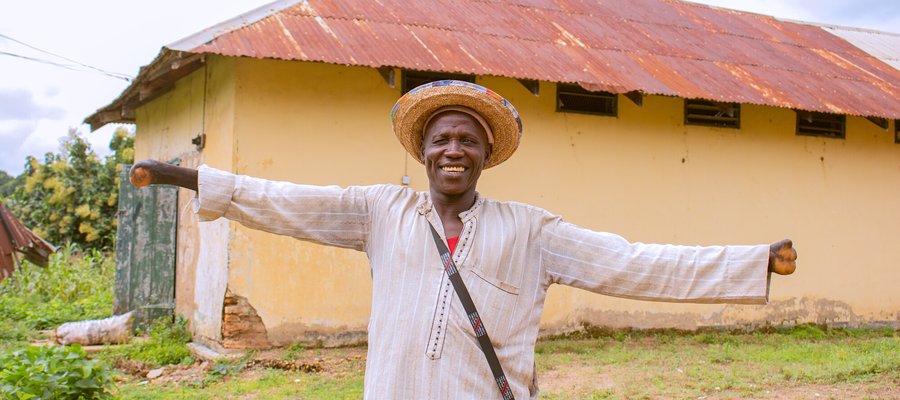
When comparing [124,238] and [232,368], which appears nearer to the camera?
[232,368]

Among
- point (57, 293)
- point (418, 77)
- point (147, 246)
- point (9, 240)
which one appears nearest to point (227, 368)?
point (147, 246)

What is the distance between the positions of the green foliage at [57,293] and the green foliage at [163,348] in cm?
199

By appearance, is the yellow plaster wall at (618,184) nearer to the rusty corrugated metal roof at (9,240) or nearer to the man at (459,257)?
the rusty corrugated metal roof at (9,240)

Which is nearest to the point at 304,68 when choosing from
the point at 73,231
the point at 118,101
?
the point at 118,101

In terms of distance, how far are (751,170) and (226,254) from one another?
19.5 feet

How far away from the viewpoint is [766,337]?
367 inches

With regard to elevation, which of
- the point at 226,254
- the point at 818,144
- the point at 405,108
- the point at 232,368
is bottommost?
the point at 232,368

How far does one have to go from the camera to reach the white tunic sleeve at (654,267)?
85.7 inches

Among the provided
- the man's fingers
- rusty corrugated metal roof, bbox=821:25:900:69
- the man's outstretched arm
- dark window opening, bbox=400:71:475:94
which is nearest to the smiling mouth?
the man's outstretched arm

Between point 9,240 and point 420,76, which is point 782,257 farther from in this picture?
point 9,240

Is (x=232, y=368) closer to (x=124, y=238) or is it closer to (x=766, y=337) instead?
(x=124, y=238)

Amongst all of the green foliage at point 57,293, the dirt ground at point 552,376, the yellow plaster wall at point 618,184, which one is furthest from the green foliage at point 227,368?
the green foliage at point 57,293

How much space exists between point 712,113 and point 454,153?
7.98m

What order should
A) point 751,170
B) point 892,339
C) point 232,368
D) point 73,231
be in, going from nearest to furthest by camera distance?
point 232,368, point 892,339, point 751,170, point 73,231
